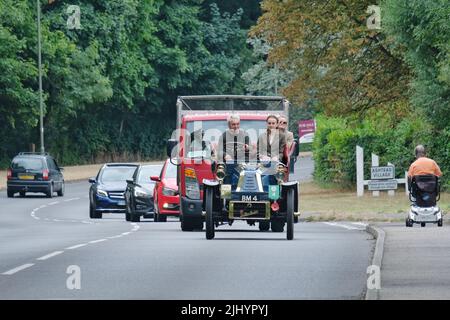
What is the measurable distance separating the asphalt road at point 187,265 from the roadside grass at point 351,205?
8.11m

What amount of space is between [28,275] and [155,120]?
8096 centimetres

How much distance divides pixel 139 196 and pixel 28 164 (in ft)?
71.2

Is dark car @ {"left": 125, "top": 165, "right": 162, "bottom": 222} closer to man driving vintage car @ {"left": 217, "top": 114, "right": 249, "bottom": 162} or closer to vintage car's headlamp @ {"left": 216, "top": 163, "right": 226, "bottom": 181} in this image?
man driving vintage car @ {"left": 217, "top": 114, "right": 249, "bottom": 162}

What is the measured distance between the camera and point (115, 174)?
45750 mm

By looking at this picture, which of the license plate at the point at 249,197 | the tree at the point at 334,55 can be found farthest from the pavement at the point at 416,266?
the tree at the point at 334,55

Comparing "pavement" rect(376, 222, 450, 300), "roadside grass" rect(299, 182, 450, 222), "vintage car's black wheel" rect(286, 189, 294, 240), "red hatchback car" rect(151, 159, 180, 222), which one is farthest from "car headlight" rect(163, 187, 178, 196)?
"pavement" rect(376, 222, 450, 300)

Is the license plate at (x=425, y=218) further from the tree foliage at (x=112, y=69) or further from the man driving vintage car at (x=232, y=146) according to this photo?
the tree foliage at (x=112, y=69)

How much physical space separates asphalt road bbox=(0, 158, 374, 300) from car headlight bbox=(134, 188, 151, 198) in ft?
33.4

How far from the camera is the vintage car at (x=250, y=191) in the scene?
80.7 ft

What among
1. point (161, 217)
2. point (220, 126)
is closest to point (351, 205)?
point (161, 217)

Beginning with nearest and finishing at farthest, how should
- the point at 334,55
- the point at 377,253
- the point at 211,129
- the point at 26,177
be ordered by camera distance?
the point at 377,253, the point at 211,129, the point at 334,55, the point at 26,177

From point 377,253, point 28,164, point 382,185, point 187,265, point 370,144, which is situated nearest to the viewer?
point 187,265

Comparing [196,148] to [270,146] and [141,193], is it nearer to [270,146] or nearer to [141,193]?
[270,146]
